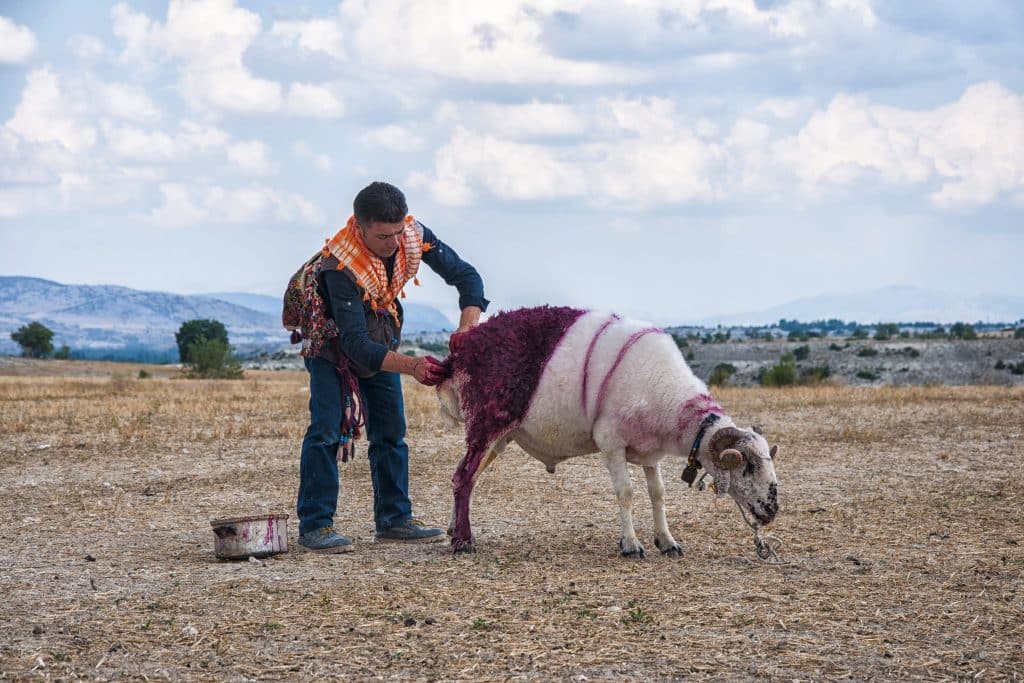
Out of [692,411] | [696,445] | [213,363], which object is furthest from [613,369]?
[213,363]

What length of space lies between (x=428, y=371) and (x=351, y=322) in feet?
2.11

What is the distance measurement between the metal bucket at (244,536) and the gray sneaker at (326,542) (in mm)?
282

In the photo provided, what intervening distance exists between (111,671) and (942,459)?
9896 mm

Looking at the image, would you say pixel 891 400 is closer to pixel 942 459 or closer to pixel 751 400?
pixel 751 400

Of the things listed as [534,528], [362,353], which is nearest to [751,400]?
[534,528]

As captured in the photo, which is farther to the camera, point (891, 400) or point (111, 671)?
point (891, 400)

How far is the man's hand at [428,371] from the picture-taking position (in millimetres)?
8105

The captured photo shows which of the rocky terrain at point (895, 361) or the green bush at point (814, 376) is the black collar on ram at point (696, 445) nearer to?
the green bush at point (814, 376)

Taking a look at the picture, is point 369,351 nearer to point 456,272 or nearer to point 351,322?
point 351,322

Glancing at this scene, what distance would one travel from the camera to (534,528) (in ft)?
30.7

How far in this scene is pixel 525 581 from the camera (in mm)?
7254

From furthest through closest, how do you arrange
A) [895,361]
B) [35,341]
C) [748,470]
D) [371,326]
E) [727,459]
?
1. [35,341]
2. [895,361]
3. [371,326]
4. [748,470]
5. [727,459]

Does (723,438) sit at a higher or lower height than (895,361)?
lower

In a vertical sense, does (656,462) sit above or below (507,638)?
above
